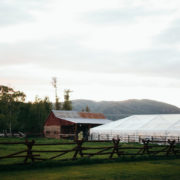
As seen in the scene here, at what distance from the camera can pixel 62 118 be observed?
6072cm

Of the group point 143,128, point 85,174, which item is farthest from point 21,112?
point 85,174

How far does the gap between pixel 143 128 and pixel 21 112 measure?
144 feet

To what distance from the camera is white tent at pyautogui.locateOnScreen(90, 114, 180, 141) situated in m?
39.9

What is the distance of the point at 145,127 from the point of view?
4291cm

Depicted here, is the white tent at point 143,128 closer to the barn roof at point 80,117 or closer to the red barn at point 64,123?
the red barn at point 64,123

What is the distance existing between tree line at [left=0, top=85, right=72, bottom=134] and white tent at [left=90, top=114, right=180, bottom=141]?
25.9 metres

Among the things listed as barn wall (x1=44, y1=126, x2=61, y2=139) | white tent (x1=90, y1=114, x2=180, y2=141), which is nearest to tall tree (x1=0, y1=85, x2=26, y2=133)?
barn wall (x1=44, y1=126, x2=61, y2=139)

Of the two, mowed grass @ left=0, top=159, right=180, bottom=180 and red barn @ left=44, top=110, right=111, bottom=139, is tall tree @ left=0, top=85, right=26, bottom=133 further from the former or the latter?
mowed grass @ left=0, top=159, right=180, bottom=180

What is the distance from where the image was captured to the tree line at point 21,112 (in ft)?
225

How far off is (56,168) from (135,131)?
2891cm

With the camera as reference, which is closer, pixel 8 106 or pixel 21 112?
pixel 8 106

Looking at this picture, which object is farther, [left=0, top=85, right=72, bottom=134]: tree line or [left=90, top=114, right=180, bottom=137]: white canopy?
[left=0, top=85, right=72, bottom=134]: tree line

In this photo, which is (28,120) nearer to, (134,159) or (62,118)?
(62,118)

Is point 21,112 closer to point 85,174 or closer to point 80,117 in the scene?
point 80,117
